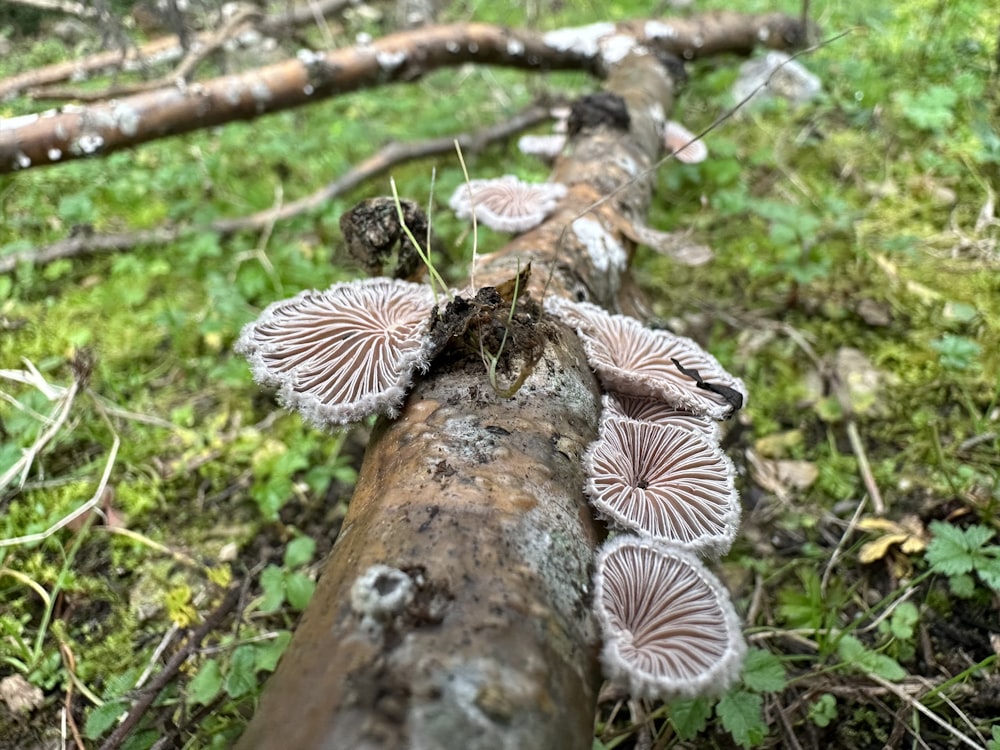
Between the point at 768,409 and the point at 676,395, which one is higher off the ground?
the point at 676,395

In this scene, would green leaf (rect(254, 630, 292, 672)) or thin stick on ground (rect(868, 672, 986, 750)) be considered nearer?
thin stick on ground (rect(868, 672, 986, 750))

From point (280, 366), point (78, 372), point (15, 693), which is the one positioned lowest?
point (15, 693)

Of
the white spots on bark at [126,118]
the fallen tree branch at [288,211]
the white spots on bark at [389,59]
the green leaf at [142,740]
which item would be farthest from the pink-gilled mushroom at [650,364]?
the white spots on bark at [126,118]

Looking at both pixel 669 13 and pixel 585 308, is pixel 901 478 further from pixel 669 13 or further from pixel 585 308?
pixel 669 13

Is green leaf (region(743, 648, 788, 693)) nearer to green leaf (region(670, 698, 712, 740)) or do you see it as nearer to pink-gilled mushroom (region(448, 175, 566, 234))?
green leaf (region(670, 698, 712, 740))

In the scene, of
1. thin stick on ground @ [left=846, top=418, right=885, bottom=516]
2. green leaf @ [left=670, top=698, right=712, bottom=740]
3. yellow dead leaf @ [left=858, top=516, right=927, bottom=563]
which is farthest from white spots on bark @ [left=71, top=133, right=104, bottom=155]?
yellow dead leaf @ [left=858, top=516, right=927, bottom=563]

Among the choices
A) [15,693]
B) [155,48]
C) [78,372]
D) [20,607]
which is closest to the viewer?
[15,693]

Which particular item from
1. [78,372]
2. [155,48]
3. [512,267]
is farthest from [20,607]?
[155,48]
